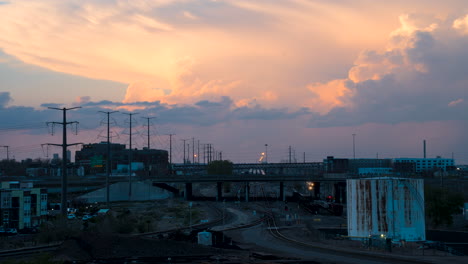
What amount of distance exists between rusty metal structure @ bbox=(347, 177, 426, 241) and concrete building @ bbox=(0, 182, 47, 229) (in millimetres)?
40159

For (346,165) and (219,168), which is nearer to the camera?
(346,165)

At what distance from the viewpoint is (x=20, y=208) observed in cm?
5925

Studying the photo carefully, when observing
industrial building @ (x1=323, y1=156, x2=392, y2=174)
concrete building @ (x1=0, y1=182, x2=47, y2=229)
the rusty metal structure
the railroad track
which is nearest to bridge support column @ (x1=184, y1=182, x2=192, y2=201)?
concrete building @ (x1=0, y1=182, x2=47, y2=229)

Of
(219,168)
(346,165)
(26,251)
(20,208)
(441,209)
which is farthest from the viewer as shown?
(219,168)

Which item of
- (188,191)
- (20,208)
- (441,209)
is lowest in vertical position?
(441,209)

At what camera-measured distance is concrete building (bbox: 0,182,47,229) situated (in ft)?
191

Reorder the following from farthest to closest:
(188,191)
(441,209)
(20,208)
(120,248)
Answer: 1. (188,191)
2. (441,209)
3. (20,208)
4. (120,248)

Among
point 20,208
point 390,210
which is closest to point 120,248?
point 390,210

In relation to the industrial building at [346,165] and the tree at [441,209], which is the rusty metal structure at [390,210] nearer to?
the tree at [441,209]


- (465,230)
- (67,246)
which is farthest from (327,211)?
(67,246)

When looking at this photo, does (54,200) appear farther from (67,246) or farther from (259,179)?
(67,246)

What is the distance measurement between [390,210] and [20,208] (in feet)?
144

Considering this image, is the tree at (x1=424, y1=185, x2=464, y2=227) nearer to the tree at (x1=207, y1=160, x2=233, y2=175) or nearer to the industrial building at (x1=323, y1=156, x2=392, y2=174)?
the industrial building at (x1=323, y1=156, x2=392, y2=174)

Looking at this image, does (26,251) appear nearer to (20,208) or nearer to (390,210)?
(20,208)
